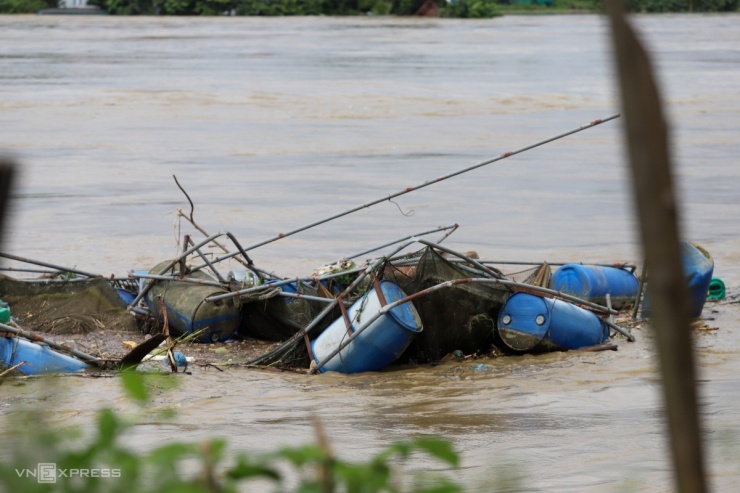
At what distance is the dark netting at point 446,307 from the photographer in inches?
313

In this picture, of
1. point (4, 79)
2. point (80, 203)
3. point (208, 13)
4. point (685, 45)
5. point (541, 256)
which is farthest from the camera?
point (208, 13)

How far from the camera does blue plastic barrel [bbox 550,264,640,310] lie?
9320mm

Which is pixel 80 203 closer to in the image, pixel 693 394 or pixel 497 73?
pixel 693 394

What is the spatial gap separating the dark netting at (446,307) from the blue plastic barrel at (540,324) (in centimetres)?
13

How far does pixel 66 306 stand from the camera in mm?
9094

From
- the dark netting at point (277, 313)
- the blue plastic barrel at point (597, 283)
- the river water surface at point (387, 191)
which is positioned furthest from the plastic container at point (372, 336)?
the blue plastic barrel at point (597, 283)

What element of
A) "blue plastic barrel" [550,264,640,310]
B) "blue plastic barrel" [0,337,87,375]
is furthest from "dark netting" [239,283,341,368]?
"blue plastic barrel" [550,264,640,310]

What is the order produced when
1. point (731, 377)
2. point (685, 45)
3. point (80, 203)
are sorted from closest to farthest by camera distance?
point (731, 377), point (80, 203), point (685, 45)

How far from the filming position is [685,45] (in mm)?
51719

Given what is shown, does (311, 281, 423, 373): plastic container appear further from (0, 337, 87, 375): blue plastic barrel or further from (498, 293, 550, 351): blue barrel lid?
(0, 337, 87, 375): blue plastic barrel

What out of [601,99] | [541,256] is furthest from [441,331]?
[601,99]

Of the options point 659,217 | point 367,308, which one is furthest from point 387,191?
point 659,217

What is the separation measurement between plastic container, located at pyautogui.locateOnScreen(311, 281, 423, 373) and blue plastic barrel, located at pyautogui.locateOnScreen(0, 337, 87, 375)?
1669 millimetres

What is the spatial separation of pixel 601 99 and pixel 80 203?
1761 cm
